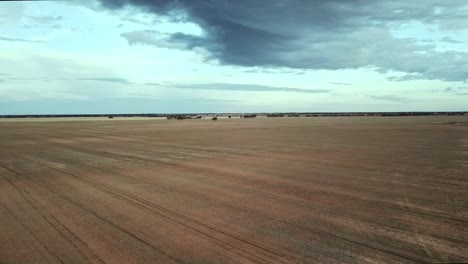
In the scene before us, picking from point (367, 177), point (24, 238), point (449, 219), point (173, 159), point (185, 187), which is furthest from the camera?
point (173, 159)

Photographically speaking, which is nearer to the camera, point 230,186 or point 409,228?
point 409,228

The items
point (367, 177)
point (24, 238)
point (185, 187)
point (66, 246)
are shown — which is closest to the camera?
point (66, 246)

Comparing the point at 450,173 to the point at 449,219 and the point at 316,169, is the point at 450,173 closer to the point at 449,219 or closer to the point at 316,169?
the point at 316,169

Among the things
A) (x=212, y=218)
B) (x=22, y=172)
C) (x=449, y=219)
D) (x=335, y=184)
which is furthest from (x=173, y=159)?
(x=449, y=219)

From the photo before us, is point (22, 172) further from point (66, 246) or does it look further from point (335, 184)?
point (335, 184)

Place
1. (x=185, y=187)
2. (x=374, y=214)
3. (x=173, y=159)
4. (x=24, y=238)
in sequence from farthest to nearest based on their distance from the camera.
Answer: (x=173, y=159) < (x=185, y=187) < (x=374, y=214) < (x=24, y=238)

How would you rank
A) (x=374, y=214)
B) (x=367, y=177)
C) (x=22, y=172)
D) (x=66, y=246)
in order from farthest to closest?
A: (x=22, y=172)
(x=367, y=177)
(x=374, y=214)
(x=66, y=246)

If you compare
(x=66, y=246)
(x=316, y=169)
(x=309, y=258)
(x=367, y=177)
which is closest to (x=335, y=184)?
(x=367, y=177)

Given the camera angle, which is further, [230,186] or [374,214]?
[230,186]
